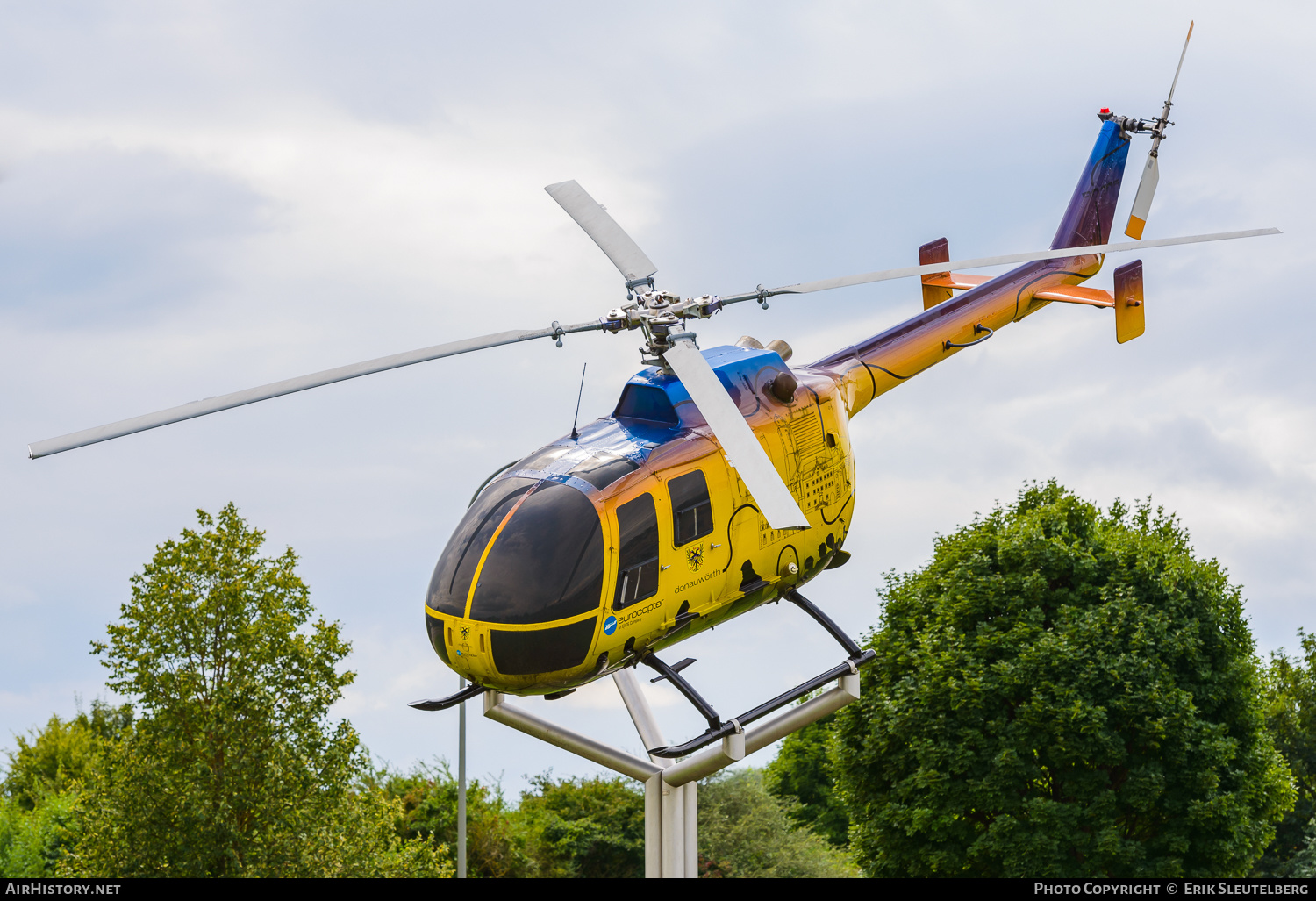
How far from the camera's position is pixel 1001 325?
1950cm

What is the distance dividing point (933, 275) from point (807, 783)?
1080 inches

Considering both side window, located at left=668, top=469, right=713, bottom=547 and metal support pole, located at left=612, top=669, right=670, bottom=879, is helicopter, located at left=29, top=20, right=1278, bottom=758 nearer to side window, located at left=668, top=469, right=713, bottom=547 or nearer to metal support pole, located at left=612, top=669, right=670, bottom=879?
side window, located at left=668, top=469, right=713, bottom=547

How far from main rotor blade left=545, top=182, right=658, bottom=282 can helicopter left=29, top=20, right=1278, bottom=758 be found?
0.02 meters

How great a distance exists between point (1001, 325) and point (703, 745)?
29.0ft

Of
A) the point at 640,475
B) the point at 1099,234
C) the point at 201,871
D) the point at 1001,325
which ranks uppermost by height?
the point at 1099,234

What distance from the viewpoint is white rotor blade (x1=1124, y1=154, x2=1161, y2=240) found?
2195cm

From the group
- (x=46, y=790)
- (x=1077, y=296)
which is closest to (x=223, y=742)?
(x=1077, y=296)

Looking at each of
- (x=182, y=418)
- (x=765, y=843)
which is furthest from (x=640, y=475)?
(x=765, y=843)

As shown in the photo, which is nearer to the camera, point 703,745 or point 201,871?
point 703,745

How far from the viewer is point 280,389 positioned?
40.2 feet

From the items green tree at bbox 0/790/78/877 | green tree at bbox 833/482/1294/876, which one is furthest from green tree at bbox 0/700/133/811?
green tree at bbox 833/482/1294/876

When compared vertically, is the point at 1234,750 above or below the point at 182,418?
below

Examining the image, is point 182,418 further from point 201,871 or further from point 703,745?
point 201,871

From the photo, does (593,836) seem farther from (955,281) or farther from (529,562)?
(529,562)
